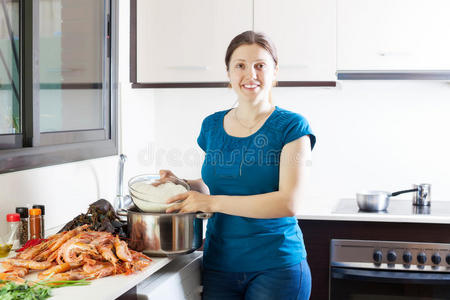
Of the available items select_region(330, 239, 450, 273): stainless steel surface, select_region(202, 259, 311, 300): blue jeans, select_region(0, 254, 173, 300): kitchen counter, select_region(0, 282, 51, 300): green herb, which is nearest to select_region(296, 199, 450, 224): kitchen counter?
select_region(330, 239, 450, 273): stainless steel surface

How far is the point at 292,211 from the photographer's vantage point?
1.57 m

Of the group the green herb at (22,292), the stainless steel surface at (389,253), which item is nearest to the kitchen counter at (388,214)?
the stainless steel surface at (389,253)

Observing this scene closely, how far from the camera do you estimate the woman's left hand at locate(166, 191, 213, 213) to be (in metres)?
1.57

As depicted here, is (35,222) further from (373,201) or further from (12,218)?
(373,201)

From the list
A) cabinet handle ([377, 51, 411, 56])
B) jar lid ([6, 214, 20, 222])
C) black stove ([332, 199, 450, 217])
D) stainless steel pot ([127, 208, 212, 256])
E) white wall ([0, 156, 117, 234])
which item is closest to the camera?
stainless steel pot ([127, 208, 212, 256])

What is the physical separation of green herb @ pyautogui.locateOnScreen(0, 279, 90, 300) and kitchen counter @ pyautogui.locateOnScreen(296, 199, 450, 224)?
1.32 m

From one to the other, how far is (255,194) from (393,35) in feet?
4.41

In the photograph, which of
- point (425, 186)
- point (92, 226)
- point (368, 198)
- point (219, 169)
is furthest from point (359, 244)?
point (92, 226)

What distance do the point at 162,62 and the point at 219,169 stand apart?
47.4 inches

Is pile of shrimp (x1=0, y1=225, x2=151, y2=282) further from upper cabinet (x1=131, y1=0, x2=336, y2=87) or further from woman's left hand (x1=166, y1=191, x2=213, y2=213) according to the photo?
upper cabinet (x1=131, y1=0, x2=336, y2=87)

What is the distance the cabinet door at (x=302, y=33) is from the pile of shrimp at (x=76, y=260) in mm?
1467

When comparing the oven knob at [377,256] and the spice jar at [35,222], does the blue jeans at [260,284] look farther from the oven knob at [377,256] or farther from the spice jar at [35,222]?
the oven knob at [377,256]

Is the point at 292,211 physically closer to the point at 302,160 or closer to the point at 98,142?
the point at 302,160

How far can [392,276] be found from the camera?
2.30m
